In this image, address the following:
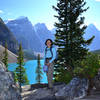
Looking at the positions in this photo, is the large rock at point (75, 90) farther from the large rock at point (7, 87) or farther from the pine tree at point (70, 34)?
the pine tree at point (70, 34)

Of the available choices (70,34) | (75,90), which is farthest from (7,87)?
(70,34)

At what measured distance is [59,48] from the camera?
662 inches

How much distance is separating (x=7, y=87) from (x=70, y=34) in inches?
464

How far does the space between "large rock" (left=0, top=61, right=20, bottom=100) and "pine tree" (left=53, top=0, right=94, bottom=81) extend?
9.74 meters

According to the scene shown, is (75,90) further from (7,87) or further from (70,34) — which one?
(70,34)

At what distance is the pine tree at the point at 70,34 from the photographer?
52.4 feet

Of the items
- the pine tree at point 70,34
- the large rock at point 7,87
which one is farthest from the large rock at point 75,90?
the pine tree at point 70,34

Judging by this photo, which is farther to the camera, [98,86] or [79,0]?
[79,0]

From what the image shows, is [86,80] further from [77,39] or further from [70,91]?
[77,39]

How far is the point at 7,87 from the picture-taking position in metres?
6.02

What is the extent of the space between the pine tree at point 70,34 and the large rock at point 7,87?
974cm

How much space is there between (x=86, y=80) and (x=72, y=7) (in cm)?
1177

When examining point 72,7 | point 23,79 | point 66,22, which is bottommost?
point 23,79

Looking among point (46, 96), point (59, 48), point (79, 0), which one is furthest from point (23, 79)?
point (46, 96)
